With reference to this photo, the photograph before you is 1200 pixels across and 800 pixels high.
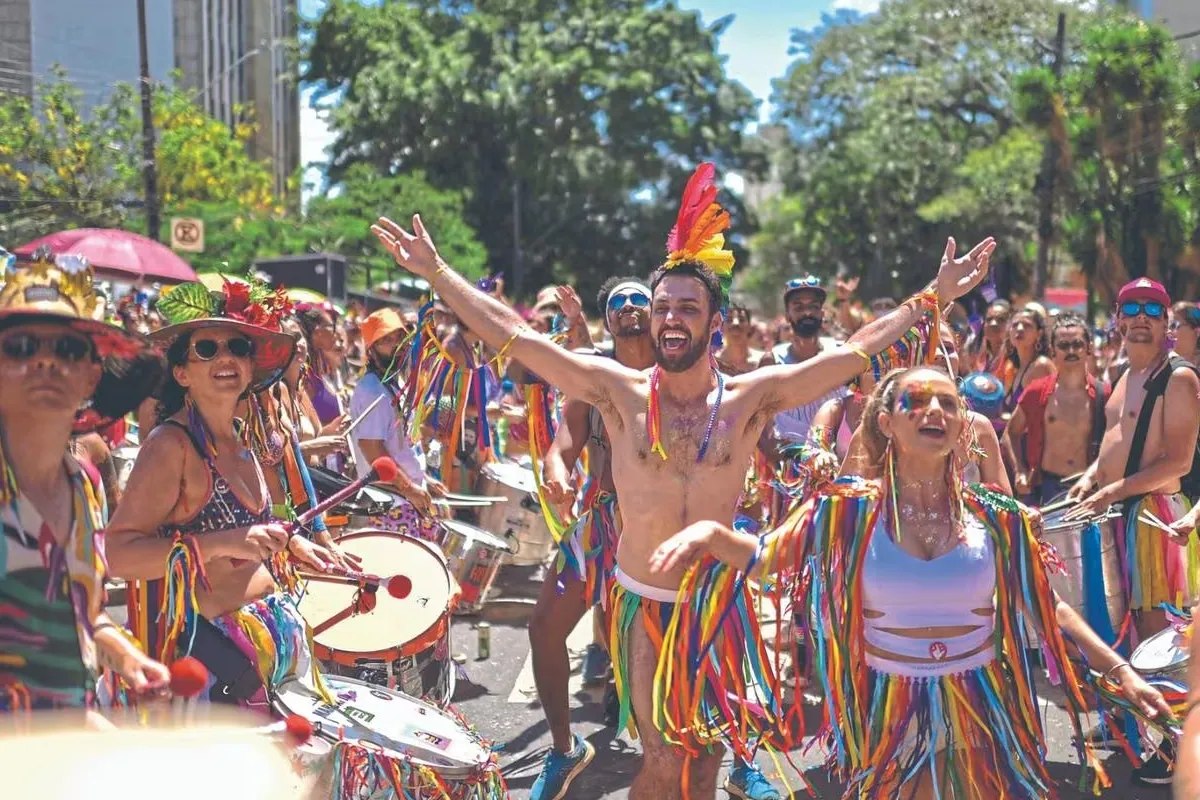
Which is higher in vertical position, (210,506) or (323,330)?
(323,330)

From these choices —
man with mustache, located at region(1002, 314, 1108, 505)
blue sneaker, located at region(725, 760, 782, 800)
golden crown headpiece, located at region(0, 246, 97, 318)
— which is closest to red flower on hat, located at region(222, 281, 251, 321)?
golden crown headpiece, located at region(0, 246, 97, 318)

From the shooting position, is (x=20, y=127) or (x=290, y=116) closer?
(x=20, y=127)

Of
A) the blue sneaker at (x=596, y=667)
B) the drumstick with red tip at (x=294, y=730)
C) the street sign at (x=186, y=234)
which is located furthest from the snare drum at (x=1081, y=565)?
the street sign at (x=186, y=234)

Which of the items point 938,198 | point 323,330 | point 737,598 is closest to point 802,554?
point 737,598

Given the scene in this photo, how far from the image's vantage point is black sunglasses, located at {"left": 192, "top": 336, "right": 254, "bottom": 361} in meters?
4.08

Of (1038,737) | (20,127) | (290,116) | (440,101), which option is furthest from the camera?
(290,116)

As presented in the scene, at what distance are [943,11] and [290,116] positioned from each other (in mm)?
34312

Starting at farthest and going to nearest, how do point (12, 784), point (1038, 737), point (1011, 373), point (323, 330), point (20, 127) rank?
point (20, 127) → point (1011, 373) → point (323, 330) → point (1038, 737) → point (12, 784)

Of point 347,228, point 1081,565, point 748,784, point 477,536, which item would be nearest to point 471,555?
point 477,536

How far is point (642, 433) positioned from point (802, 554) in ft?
2.47

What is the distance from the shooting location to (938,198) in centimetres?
4125

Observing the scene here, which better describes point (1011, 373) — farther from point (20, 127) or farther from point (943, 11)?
point (943, 11)

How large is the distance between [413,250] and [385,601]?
1.45 meters

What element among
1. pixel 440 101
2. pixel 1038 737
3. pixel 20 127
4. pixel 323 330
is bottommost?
pixel 1038 737
